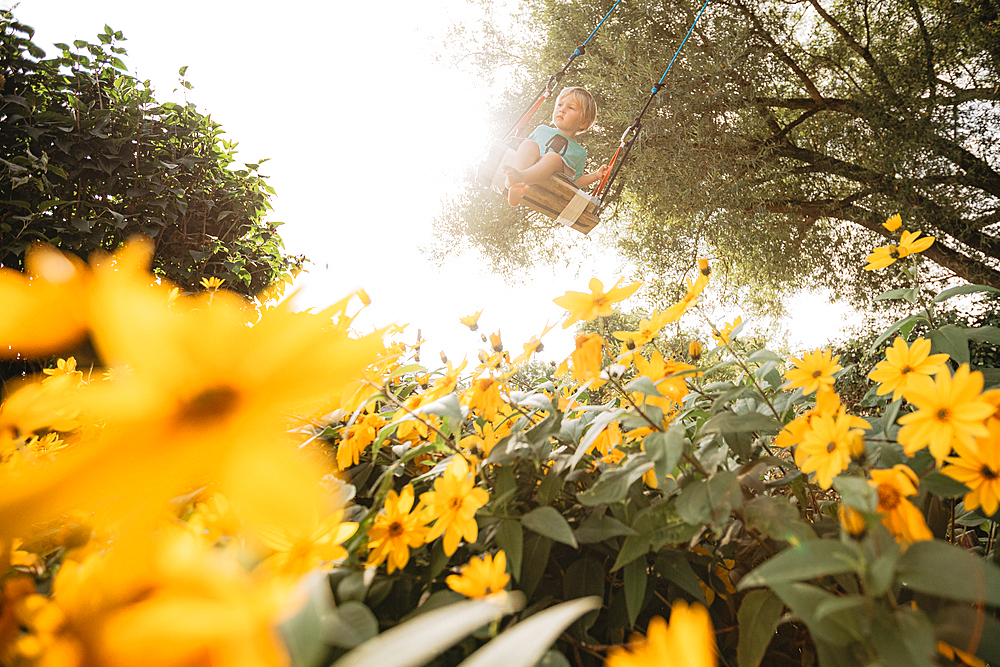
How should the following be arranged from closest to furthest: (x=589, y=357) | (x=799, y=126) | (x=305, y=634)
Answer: (x=305, y=634)
(x=589, y=357)
(x=799, y=126)

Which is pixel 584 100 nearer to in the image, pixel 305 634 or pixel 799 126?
pixel 799 126

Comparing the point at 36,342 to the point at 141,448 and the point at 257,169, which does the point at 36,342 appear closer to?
the point at 141,448

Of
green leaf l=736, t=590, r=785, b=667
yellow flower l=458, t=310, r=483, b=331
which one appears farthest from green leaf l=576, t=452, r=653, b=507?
yellow flower l=458, t=310, r=483, b=331

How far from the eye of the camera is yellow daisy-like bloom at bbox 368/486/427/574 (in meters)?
0.52

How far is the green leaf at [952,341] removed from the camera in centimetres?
69

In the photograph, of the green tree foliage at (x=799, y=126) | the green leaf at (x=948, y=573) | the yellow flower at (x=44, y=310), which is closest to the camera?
the yellow flower at (x=44, y=310)

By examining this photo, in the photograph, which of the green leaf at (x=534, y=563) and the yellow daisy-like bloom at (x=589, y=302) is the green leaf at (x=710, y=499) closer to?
the green leaf at (x=534, y=563)

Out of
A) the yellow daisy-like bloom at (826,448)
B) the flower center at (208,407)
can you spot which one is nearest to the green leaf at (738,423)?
the yellow daisy-like bloom at (826,448)

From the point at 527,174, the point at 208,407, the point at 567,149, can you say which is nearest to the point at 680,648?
the point at 208,407

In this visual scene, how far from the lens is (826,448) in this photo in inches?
20.6

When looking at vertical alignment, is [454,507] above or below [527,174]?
below

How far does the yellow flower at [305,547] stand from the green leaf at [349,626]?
4 centimetres

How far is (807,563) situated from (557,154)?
3064mm

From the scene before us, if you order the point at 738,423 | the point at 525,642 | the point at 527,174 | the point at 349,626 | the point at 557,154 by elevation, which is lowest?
the point at 349,626
